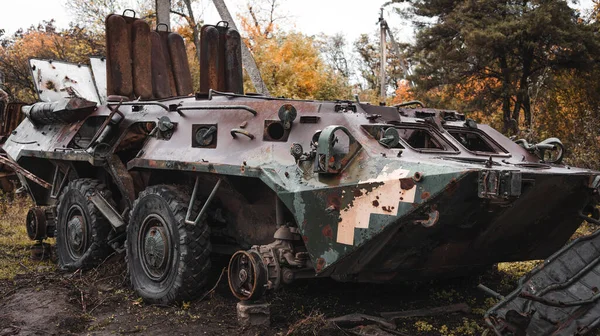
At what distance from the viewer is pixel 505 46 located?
575 inches

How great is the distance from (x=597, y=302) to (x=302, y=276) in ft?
6.99

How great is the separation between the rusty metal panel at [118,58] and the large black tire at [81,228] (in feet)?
5.04

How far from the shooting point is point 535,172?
4.77m

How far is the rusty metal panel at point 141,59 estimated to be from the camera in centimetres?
926

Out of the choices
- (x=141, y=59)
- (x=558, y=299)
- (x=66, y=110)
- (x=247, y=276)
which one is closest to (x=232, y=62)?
(x=141, y=59)

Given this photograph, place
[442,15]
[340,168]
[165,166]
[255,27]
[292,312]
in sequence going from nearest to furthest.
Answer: [340,168] → [292,312] → [165,166] → [442,15] → [255,27]

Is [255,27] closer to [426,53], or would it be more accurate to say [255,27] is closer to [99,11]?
[99,11]

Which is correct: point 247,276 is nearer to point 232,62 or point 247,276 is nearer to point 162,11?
point 232,62

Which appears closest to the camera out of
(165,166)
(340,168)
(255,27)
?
(340,168)

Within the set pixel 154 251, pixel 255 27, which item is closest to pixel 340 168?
pixel 154 251

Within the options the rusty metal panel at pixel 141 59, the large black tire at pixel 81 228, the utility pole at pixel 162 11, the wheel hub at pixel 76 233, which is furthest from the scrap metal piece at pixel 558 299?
the utility pole at pixel 162 11

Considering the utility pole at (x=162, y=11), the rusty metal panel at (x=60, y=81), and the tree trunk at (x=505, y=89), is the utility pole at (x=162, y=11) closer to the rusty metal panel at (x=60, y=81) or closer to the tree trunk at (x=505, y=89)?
the rusty metal panel at (x=60, y=81)

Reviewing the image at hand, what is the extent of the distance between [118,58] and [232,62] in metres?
1.48

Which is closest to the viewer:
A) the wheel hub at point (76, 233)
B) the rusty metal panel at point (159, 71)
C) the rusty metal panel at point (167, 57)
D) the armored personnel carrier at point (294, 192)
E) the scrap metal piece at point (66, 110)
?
the armored personnel carrier at point (294, 192)
